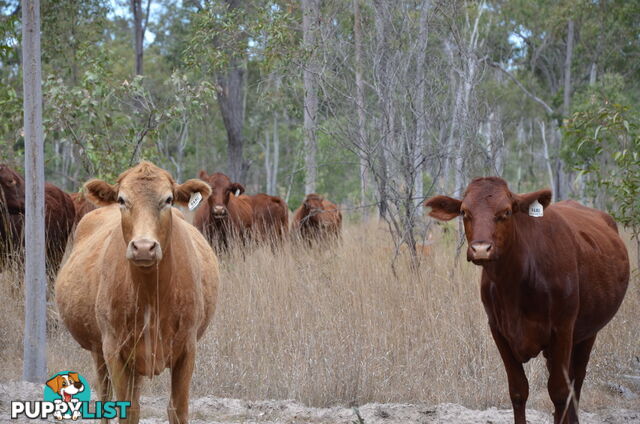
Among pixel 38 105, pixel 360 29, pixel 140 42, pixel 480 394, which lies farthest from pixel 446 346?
pixel 140 42

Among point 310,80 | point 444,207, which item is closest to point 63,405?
point 444,207

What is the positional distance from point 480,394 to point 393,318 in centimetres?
145

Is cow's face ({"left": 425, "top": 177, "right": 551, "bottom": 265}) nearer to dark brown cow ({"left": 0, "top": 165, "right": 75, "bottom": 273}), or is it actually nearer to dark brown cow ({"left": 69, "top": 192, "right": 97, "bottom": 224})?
dark brown cow ({"left": 0, "top": 165, "right": 75, "bottom": 273})

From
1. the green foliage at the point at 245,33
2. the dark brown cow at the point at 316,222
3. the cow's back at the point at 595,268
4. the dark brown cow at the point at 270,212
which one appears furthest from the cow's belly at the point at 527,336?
the dark brown cow at the point at 270,212

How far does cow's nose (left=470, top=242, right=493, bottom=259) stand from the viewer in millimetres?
4879

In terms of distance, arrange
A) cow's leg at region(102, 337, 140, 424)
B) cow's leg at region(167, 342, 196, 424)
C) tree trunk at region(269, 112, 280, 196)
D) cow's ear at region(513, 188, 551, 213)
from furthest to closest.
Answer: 1. tree trunk at region(269, 112, 280, 196)
2. cow's ear at region(513, 188, 551, 213)
3. cow's leg at region(167, 342, 196, 424)
4. cow's leg at region(102, 337, 140, 424)

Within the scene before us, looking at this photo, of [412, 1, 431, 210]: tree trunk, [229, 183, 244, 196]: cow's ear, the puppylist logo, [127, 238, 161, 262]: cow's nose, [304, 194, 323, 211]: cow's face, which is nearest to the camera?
[127, 238, 161, 262]: cow's nose

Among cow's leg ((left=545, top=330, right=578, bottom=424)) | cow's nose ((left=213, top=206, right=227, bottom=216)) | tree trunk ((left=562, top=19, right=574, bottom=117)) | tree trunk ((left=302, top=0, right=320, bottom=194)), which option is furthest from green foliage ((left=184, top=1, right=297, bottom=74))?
tree trunk ((left=562, top=19, right=574, bottom=117))

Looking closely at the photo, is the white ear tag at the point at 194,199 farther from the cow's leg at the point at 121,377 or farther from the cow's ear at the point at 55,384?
the cow's ear at the point at 55,384

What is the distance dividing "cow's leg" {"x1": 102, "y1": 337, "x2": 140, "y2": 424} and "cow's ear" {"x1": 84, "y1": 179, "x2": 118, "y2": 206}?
89cm

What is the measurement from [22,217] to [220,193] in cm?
473

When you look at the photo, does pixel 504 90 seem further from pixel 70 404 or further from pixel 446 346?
pixel 70 404

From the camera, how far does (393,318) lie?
825cm

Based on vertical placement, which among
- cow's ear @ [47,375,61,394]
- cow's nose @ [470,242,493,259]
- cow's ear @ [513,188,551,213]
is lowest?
cow's ear @ [47,375,61,394]
